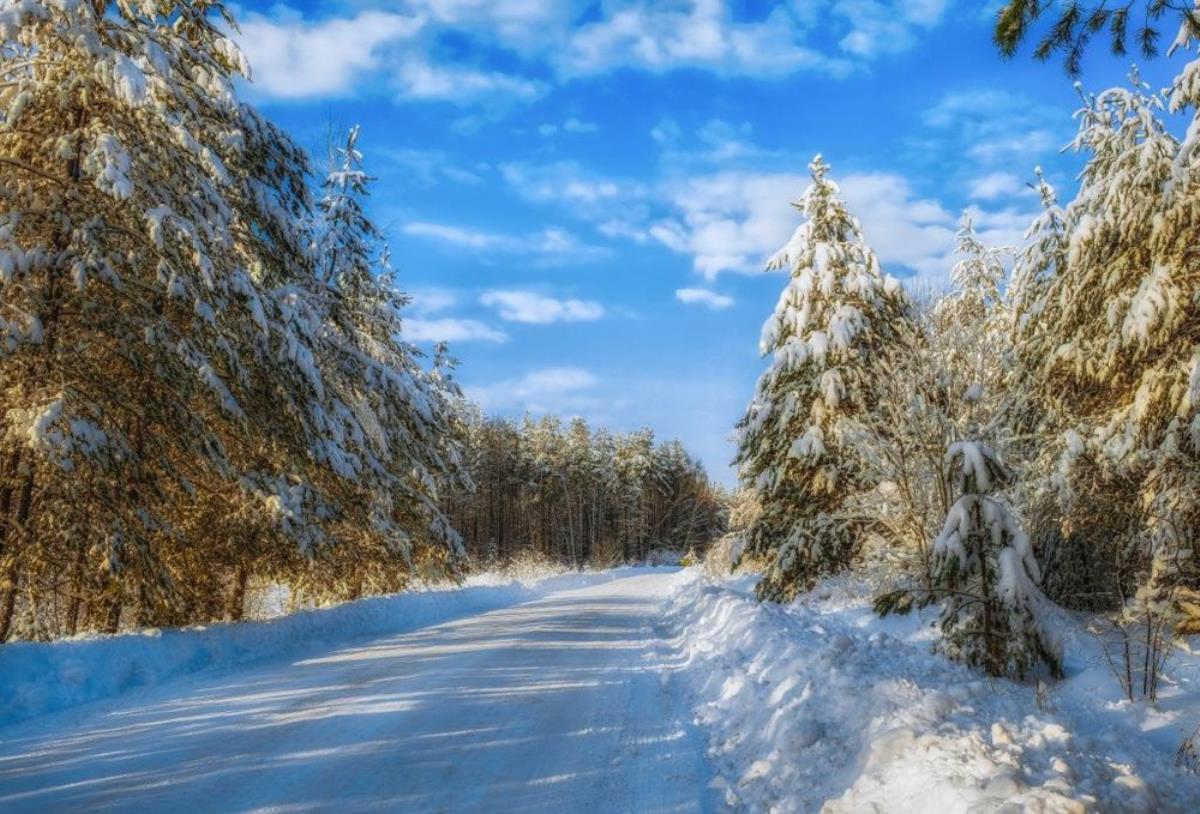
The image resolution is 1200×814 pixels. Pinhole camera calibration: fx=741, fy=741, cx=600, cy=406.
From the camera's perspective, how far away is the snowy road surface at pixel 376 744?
4609 mm

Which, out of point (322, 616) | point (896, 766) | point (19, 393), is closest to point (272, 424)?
point (19, 393)

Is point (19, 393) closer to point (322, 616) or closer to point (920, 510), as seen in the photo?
point (322, 616)

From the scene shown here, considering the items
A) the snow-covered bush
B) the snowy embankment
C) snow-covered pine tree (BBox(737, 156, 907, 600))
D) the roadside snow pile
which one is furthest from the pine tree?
snow-covered pine tree (BBox(737, 156, 907, 600))

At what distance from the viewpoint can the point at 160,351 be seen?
8.70 metres

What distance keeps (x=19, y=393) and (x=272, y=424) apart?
9.71ft

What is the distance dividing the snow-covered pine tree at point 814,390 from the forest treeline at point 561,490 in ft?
154

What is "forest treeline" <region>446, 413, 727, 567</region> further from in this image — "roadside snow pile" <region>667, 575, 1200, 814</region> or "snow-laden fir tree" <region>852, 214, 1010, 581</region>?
"roadside snow pile" <region>667, 575, 1200, 814</region>

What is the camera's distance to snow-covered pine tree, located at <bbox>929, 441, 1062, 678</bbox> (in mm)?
7469

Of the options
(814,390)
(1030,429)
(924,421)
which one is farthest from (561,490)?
(924,421)

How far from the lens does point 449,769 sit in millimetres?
5105

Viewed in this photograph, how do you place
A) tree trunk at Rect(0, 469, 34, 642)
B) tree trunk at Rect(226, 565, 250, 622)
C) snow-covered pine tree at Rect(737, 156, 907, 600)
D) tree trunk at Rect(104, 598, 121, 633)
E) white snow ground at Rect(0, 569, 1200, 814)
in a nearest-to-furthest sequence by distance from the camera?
1. white snow ground at Rect(0, 569, 1200, 814)
2. tree trunk at Rect(0, 469, 34, 642)
3. tree trunk at Rect(104, 598, 121, 633)
4. tree trunk at Rect(226, 565, 250, 622)
5. snow-covered pine tree at Rect(737, 156, 907, 600)

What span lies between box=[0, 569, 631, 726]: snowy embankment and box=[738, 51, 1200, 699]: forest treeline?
8301 mm

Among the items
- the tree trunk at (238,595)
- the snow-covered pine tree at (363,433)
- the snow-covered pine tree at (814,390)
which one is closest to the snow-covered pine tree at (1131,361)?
the snow-covered pine tree at (814,390)

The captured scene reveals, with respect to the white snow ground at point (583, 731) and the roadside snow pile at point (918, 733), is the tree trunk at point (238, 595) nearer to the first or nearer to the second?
the white snow ground at point (583, 731)
